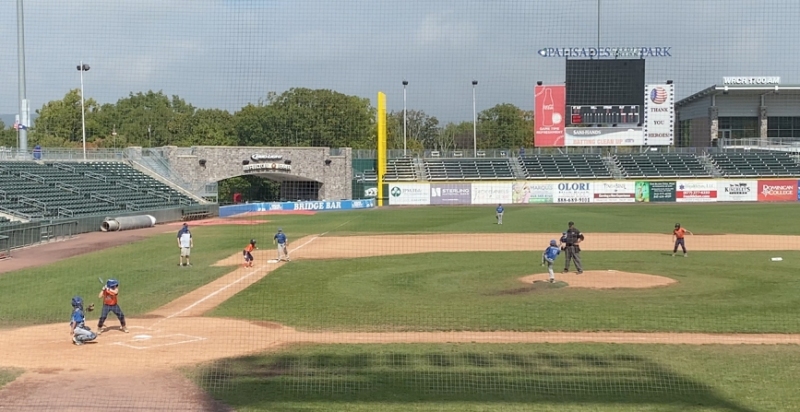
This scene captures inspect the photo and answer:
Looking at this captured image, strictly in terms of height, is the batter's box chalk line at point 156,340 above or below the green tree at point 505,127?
below

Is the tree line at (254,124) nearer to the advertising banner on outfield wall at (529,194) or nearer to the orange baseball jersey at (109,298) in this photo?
the advertising banner on outfield wall at (529,194)

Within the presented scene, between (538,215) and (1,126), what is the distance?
58359 millimetres

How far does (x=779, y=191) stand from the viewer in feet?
203

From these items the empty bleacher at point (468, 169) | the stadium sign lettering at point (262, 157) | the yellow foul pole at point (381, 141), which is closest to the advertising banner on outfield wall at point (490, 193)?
the empty bleacher at point (468, 169)

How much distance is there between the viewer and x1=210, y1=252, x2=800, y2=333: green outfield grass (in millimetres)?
15727

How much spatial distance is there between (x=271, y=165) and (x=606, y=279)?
38.3 meters

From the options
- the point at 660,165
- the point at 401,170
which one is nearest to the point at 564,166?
the point at 660,165

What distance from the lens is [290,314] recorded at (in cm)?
1692

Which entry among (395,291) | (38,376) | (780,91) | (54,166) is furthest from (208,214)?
(780,91)

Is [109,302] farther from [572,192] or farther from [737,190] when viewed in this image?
[737,190]

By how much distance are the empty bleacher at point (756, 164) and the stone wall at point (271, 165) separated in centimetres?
3291

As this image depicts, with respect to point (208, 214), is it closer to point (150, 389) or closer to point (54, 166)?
point (54, 166)

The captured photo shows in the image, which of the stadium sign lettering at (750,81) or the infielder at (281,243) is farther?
the stadium sign lettering at (750,81)

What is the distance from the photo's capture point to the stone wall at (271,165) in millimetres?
53906
